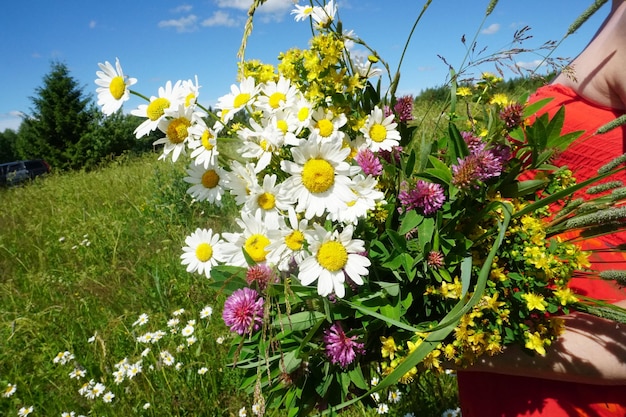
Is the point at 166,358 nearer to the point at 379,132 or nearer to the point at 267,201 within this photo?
the point at 267,201

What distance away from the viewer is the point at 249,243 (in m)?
0.84

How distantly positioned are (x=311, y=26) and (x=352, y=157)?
12.2 inches

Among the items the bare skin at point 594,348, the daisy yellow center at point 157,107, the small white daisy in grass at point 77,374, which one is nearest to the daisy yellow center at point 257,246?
the daisy yellow center at point 157,107

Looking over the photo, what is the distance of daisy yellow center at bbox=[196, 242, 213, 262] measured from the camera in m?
1.01

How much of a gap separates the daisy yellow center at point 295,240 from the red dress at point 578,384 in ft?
2.33

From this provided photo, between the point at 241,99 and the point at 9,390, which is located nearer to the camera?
the point at 241,99

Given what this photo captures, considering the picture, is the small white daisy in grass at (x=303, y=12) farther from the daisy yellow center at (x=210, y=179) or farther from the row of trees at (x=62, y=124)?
the row of trees at (x=62, y=124)

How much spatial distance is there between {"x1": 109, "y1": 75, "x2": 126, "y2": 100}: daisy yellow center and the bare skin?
3.10 feet

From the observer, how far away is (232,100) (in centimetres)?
92

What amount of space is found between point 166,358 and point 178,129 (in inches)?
59.4

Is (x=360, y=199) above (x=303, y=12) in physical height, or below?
below

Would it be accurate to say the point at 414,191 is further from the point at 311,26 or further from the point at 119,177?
the point at 119,177

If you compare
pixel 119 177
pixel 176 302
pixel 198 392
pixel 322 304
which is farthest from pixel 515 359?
pixel 119 177

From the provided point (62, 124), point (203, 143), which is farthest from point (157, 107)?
point (62, 124)
